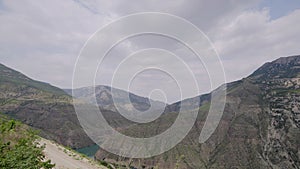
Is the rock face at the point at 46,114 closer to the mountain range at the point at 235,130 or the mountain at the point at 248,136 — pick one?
the mountain range at the point at 235,130

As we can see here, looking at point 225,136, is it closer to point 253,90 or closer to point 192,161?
point 192,161

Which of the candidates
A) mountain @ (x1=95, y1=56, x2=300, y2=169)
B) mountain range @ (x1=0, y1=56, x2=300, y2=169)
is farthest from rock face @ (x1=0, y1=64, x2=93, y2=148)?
mountain @ (x1=95, y1=56, x2=300, y2=169)

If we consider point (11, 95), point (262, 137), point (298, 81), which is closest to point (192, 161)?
point (262, 137)

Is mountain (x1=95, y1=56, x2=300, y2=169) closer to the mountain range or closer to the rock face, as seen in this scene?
the mountain range

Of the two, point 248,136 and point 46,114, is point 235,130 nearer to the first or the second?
point 248,136

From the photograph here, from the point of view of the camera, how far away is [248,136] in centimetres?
12069

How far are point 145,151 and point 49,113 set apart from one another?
4323 inches

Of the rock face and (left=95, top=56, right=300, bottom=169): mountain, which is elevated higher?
the rock face

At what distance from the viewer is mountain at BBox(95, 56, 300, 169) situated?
345 ft

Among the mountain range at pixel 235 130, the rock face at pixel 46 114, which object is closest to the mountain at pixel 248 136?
the mountain range at pixel 235 130

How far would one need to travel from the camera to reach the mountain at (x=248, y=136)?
345ft

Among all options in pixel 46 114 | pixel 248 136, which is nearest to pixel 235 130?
pixel 248 136

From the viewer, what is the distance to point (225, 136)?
130 metres

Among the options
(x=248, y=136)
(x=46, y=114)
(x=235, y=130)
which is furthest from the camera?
(x=46, y=114)
